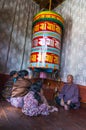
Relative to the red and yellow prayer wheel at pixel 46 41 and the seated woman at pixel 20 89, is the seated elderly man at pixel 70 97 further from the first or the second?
the seated woman at pixel 20 89

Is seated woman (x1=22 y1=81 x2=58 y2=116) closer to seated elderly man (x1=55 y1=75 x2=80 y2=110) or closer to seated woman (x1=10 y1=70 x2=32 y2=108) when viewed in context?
seated woman (x1=10 y1=70 x2=32 y2=108)

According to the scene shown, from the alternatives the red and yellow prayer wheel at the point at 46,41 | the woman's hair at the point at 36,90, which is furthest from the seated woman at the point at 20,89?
the red and yellow prayer wheel at the point at 46,41

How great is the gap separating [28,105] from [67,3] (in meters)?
2.97

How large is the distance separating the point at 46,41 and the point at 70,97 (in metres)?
1.32

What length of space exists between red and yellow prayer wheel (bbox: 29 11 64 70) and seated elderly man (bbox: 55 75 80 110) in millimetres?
532

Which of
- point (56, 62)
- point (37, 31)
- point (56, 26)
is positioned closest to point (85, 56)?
point (56, 62)

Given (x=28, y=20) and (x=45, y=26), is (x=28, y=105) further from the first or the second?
(x=28, y=20)

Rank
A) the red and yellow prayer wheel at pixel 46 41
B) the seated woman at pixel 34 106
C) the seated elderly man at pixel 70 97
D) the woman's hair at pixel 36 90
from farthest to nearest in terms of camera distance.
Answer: the red and yellow prayer wheel at pixel 46 41
the seated elderly man at pixel 70 97
the woman's hair at pixel 36 90
the seated woman at pixel 34 106

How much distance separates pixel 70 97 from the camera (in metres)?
2.68

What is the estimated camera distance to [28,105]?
6.30 ft

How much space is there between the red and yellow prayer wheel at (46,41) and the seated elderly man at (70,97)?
53 centimetres

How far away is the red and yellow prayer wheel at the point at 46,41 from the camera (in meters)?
2.97

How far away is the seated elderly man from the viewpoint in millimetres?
2574

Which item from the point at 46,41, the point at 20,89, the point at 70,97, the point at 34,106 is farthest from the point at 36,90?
the point at 46,41
